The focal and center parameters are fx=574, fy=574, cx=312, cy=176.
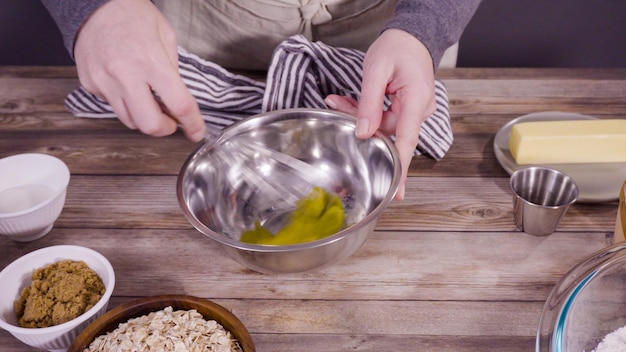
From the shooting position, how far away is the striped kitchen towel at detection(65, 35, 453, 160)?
1.21 m

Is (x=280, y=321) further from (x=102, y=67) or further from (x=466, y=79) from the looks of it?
(x=466, y=79)

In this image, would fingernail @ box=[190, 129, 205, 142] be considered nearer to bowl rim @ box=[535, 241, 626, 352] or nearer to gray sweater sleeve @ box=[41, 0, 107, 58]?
gray sweater sleeve @ box=[41, 0, 107, 58]

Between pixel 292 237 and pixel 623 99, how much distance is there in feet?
2.90

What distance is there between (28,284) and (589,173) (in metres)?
1.03

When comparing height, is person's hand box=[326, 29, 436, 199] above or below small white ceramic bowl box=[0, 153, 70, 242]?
above

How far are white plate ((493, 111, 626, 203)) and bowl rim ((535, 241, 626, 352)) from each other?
40 cm

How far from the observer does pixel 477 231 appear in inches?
40.8

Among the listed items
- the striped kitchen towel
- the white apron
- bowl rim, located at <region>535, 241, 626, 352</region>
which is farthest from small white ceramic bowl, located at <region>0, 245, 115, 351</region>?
the white apron

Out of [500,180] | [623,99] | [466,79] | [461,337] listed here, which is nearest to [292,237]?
[461,337]

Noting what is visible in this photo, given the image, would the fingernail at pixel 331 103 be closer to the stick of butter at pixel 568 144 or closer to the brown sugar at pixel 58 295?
the stick of butter at pixel 568 144

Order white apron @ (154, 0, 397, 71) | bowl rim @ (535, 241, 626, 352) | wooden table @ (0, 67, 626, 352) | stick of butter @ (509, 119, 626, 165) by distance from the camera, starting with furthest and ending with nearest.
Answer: white apron @ (154, 0, 397, 71)
stick of butter @ (509, 119, 626, 165)
wooden table @ (0, 67, 626, 352)
bowl rim @ (535, 241, 626, 352)

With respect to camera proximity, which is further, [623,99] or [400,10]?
[623,99]

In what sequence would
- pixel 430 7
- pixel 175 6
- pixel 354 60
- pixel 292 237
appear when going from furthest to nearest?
pixel 175 6 → pixel 354 60 → pixel 430 7 → pixel 292 237

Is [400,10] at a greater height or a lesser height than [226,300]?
greater
